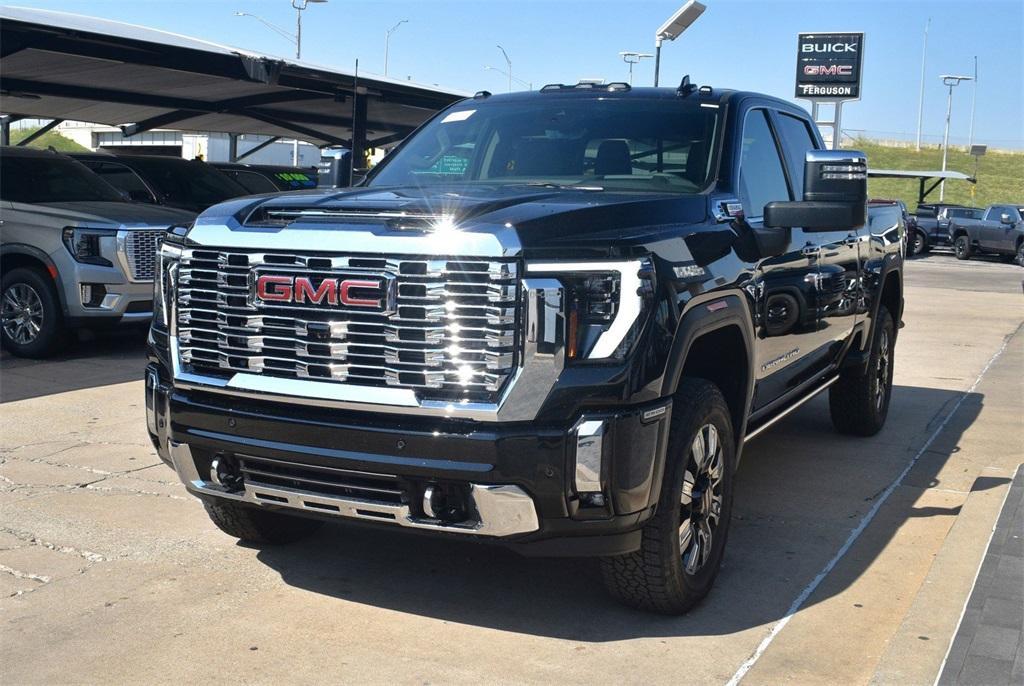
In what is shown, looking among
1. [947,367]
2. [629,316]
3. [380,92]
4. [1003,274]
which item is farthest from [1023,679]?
[1003,274]

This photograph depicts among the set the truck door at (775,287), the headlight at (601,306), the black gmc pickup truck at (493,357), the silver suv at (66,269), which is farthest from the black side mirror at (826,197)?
the silver suv at (66,269)

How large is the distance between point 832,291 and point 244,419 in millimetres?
3318

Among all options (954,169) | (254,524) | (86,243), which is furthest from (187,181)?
(954,169)

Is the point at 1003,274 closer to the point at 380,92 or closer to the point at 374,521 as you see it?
the point at 380,92

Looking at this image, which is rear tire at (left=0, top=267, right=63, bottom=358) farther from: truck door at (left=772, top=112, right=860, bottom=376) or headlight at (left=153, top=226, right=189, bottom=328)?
truck door at (left=772, top=112, right=860, bottom=376)

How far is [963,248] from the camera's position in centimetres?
3281

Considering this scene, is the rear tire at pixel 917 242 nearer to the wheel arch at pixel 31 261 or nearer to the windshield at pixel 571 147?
the wheel arch at pixel 31 261

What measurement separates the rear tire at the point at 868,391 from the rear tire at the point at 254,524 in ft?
12.5

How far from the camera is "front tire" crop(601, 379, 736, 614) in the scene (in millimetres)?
3986

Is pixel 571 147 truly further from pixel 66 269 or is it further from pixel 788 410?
pixel 66 269

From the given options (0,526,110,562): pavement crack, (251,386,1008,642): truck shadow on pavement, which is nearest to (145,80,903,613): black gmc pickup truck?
(251,386,1008,642): truck shadow on pavement

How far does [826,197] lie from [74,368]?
22.9 ft

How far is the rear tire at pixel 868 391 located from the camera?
23.9ft

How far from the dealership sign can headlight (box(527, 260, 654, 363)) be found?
41.2m
